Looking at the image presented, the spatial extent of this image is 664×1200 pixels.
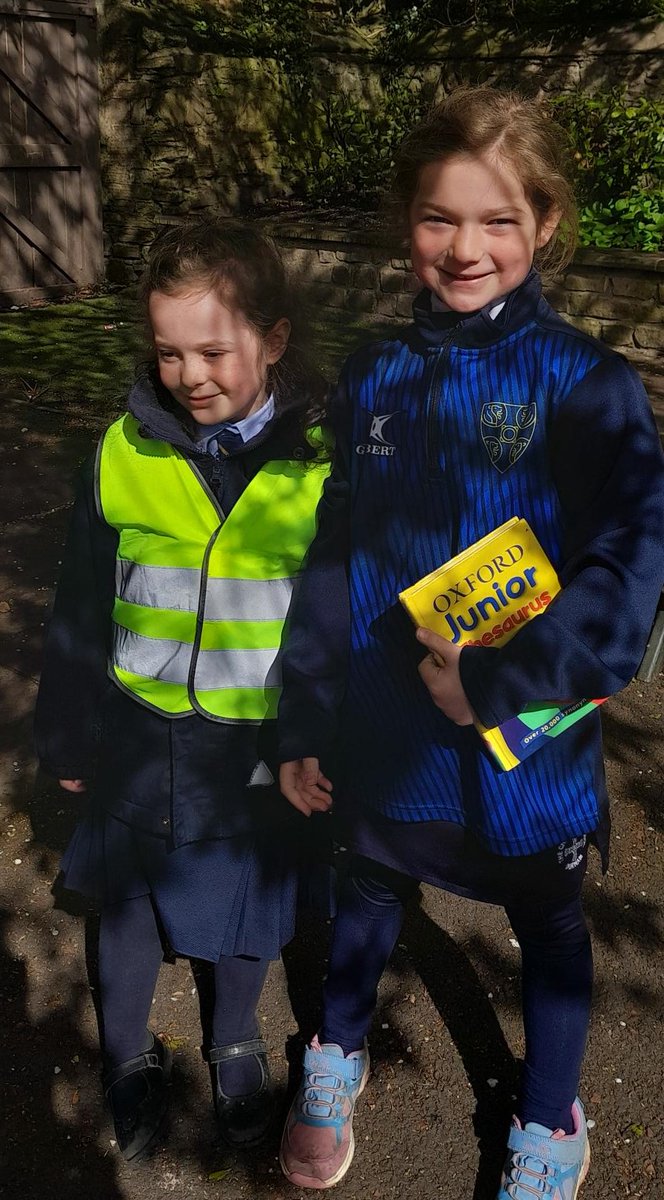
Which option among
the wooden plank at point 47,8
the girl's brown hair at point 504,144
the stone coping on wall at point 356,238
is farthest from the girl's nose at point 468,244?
the wooden plank at point 47,8

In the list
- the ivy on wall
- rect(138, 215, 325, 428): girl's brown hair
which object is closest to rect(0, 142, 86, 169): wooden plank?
the ivy on wall

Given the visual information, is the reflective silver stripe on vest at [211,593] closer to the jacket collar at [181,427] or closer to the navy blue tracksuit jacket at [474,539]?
the navy blue tracksuit jacket at [474,539]

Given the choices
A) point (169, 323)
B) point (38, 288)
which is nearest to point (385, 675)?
point (169, 323)

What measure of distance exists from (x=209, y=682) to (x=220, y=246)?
2.62 feet

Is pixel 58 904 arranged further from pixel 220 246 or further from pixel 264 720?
pixel 220 246

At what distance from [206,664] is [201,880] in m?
0.45

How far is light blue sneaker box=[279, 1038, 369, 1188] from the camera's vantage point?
212 centimetres

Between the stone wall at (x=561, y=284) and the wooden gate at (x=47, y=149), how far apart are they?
6.16 ft

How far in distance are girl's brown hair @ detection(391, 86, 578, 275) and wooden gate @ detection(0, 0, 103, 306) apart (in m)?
8.52

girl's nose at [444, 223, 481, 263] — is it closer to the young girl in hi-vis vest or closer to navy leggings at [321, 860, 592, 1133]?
the young girl in hi-vis vest

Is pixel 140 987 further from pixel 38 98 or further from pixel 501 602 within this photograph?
pixel 38 98

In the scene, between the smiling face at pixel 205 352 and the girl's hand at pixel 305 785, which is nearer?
the smiling face at pixel 205 352

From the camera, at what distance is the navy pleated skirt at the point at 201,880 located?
2135mm

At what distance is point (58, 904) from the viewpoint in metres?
2.84
